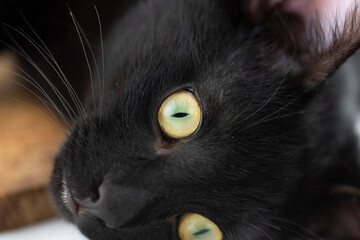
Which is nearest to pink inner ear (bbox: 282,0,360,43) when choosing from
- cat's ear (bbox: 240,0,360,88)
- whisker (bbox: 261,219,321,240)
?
cat's ear (bbox: 240,0,360,88)

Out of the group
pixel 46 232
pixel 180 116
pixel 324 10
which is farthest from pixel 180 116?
pixel 46 232

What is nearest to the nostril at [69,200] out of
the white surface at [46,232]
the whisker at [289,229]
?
the white surface at [46,232]

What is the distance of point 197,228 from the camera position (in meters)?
0.81

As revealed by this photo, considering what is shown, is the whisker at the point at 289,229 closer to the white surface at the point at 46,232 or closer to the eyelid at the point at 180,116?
the eyelid at the point at 180,116

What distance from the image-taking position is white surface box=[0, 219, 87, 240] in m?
0.97

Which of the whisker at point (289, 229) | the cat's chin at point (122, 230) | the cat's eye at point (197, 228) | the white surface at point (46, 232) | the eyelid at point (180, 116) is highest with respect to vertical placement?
the eyelid at point (180, 116)

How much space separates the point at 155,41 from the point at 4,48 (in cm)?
51

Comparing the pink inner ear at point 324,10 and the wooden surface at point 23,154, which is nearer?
the pink inner ear at point 324,10

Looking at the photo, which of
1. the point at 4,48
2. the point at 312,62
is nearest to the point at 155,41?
the point at 312,62

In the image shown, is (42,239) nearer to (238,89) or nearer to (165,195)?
(165,195)

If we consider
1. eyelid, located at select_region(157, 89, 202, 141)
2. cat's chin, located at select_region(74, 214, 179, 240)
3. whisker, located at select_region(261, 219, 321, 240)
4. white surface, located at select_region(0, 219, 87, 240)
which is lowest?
cat's chin, located at select_region(74, 214, 179, 240)

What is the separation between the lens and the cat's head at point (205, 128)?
747 millimetres

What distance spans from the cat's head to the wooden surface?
174mm

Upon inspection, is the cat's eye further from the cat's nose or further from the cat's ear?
the cat's ear
